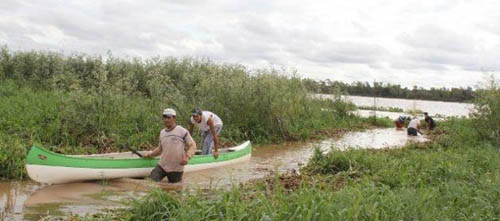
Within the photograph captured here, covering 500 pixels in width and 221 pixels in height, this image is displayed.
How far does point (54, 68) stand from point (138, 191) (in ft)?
48.6

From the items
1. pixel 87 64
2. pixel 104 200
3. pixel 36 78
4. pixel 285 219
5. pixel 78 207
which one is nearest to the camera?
pixel 285 219

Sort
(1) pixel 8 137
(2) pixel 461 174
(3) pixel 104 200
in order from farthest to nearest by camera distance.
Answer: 1. (1) pixel 8 137
2. (2) pixel 461 174
3. (3) pixel 104 200

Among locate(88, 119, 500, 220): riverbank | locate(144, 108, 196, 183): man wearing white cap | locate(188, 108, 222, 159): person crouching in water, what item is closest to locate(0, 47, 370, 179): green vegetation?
locate(188, 108, 222, 159): person crouching in water

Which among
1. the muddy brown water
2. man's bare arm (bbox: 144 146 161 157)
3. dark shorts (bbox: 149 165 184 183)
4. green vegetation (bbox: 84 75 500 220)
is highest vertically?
man's bare arm (bbox: 144 146 161 157)

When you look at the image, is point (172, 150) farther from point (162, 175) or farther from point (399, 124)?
point (399, 124)

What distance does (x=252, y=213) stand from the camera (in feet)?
18.4

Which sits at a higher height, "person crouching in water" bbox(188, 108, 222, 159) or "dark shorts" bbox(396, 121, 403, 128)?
"person crouching in water" bbox(188, 108, 222, 159)

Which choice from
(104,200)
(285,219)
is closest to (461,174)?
(285,219)

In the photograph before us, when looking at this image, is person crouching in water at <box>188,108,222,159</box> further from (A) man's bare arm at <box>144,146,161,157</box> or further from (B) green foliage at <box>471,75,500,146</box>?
(B) green foliage at <box>471,75,500,146</box>

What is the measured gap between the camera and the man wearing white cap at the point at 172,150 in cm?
916

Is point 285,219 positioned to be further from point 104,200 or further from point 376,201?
point 104,200

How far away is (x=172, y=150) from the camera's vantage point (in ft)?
30.3

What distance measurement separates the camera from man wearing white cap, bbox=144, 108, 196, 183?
916 cm

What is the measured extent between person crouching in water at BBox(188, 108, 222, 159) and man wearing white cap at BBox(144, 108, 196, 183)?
5.12 feet
